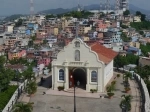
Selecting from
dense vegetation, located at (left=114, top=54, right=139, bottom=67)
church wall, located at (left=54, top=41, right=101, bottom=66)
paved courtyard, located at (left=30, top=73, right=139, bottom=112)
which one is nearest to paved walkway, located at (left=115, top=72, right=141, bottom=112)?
paved courtyard, located at (left=30, top=73, right=139, bottom=112)

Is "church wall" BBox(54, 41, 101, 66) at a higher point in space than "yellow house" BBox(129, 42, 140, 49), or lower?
higher

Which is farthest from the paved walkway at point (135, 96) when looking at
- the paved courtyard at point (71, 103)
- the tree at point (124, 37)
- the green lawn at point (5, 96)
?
the tree at point (124, 37)

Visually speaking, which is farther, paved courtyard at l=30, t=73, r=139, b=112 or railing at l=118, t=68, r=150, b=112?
paved courtyard at l=30, t=73, r=139, b=112

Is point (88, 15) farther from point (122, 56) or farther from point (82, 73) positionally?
point (82, 73)

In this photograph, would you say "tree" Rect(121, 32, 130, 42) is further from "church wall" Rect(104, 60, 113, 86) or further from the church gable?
the church gable

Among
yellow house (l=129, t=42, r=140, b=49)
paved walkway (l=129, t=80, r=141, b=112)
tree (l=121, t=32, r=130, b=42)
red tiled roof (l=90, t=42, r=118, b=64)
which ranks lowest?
yellow house (l=129, t=42, r=140, b=49)

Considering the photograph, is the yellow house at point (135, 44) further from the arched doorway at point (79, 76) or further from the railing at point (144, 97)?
the arched doorway at point (79, 76)

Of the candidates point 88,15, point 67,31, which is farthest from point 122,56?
point 88,15
